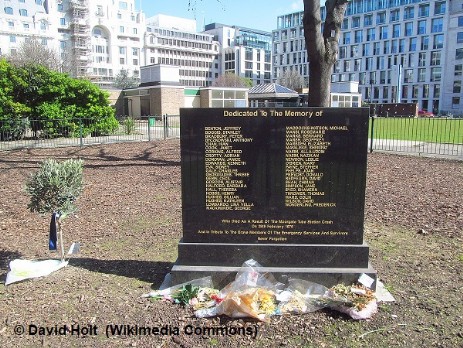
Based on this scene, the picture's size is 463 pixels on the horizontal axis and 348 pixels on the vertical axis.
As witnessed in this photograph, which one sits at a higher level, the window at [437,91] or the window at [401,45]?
the window at [401,45]

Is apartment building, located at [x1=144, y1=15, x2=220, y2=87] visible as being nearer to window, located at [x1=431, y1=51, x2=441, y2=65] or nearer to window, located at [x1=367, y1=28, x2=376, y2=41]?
window, located at [x1=367, y1=28, x2=376, y2=41]

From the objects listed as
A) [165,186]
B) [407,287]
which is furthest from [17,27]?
[407,287]

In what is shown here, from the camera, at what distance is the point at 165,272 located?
5141 millimetres

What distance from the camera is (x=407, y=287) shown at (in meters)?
4.65

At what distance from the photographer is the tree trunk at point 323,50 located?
9.61m

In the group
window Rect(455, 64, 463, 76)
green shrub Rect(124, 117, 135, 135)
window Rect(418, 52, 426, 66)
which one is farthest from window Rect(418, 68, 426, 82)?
green shrub Rect(124, 117, 135, 135)

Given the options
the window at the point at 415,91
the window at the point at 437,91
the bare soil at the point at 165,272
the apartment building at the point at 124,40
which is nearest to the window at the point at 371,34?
the window at the point at 415,91

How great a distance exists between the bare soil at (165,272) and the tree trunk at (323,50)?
8.31ft

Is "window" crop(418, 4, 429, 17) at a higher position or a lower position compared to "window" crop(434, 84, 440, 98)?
higher

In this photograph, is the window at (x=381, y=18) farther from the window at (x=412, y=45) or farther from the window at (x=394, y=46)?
the window at (x=412, y=45)

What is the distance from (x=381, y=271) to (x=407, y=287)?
1.68 ft

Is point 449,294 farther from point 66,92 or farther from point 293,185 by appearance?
point 66,92

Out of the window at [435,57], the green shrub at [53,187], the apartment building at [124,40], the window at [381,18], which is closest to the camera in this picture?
the green shrub at [53,187]

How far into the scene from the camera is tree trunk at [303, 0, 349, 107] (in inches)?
378
